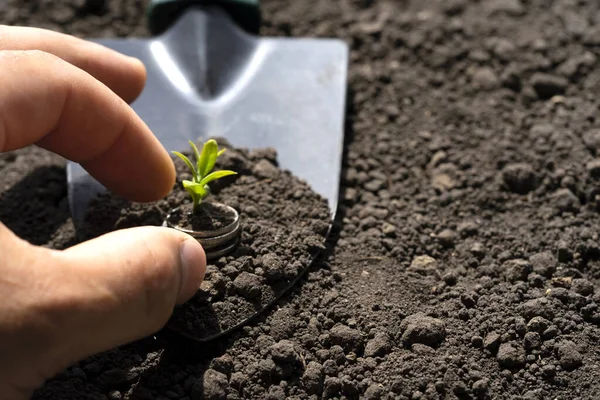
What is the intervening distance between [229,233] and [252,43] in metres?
0.87

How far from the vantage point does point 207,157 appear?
1.60 metres

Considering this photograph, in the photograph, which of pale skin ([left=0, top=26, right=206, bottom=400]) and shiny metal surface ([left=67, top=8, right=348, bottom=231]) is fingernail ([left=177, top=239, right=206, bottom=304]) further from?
shiny metal surface ([left=67, top=8, right=348, bottom=231])

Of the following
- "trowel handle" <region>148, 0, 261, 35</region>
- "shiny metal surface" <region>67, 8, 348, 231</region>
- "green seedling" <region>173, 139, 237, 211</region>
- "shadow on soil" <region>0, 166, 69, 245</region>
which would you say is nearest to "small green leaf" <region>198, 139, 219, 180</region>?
"green seedling" <region>173, 139, 237, 211</region>

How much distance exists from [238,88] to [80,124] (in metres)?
0.72

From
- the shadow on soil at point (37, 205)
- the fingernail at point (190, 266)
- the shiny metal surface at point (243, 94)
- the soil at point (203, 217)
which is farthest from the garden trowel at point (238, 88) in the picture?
the fingernail at point (190, 266)

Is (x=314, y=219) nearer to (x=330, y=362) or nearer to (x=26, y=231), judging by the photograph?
(x=330, y=362)

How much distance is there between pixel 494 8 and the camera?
2549 millimetres

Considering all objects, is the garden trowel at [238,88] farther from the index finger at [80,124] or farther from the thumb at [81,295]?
the thumb at [81,295]

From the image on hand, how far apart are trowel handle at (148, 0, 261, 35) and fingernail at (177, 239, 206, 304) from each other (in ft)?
3.76

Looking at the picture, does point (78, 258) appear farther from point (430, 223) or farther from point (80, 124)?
point (430, 223)

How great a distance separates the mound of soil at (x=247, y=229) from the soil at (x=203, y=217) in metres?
0.04

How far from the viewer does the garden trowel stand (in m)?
1.91

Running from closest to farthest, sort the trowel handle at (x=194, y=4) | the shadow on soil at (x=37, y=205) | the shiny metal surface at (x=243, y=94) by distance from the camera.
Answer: the shadow on soil at (x=37, y=205), the shiny metal surface at (x=243, y=94), the trowel handle at (x=194, y=4)

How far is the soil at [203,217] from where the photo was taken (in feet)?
5.15
